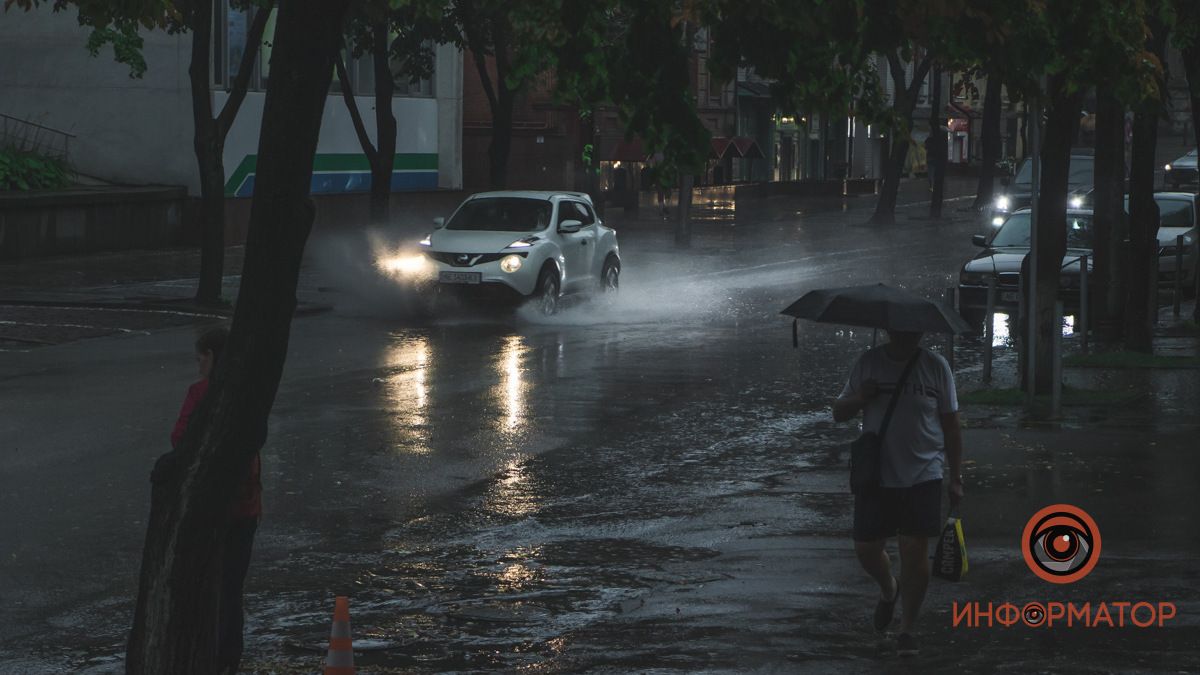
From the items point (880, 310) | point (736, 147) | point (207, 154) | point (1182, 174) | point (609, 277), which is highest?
point (736, 147)

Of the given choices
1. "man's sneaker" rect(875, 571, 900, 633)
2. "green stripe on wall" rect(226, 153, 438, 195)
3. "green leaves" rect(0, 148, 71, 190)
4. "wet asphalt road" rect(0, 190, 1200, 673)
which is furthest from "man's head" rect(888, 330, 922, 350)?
"green leaves" rect(0, 148, 71, 190)

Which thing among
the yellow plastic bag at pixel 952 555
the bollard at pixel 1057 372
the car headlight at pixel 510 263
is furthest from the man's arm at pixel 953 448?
the car headlight at pixel 510 263

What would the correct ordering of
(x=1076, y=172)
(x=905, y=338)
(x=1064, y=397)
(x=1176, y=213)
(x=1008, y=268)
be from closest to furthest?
(x=905, y=338) → (x=1064, y=397) → (x=1008, y=268) → (x=1176, y=213) → (x=1076, y=172)

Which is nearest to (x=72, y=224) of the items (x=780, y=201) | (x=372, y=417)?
(x=372, y=417)

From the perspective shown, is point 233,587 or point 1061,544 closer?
point 233,587

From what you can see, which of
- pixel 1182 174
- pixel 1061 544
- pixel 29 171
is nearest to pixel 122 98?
pixel 29 171

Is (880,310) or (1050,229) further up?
(1050,229)

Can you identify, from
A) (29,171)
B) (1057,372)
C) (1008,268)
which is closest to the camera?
(1057,372)

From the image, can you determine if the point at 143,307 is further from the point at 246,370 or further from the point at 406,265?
the point at 246,370

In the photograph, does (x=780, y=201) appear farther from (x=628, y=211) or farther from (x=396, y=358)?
(x=396, y=358)

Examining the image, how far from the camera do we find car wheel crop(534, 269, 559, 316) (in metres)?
25.3

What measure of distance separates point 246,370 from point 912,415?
3.15 metres

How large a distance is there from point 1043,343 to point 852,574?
7.42m

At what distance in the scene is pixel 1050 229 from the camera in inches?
655
